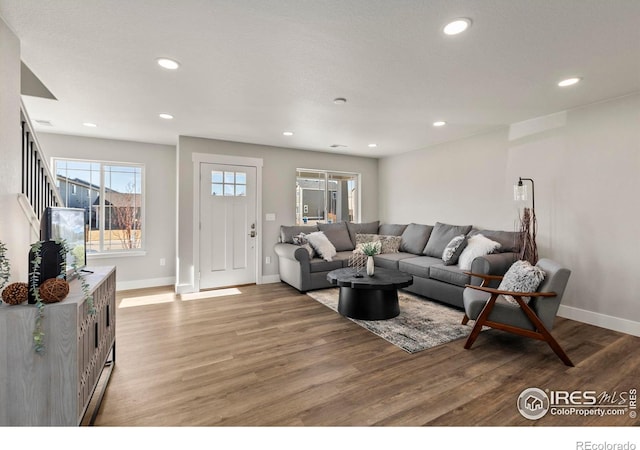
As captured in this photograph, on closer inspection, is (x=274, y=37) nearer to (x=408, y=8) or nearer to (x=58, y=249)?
(x=408, y=8)

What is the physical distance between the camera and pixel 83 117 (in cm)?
365

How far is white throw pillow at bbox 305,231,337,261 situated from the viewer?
471 cm

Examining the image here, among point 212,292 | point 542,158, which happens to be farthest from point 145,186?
point 542,158

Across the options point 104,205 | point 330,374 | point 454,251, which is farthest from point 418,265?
point 104,205

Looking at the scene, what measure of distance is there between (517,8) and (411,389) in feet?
8.16

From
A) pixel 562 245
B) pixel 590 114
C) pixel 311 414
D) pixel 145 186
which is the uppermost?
pixel 590 114

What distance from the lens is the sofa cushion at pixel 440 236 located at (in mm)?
4457

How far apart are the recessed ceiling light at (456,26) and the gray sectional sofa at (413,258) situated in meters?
2.40

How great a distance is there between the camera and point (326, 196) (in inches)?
238

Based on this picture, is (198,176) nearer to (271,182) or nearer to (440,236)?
(271,182)

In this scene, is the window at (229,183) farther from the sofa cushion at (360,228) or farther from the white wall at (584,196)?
the white wall at (584,196)

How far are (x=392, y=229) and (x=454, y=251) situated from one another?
1769mm

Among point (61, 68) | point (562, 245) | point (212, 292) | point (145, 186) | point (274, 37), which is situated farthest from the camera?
point (145, 186)

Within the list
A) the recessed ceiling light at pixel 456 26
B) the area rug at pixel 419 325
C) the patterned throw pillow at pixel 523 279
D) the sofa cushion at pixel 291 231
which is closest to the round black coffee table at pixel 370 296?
the area rug at pixel 419 325
